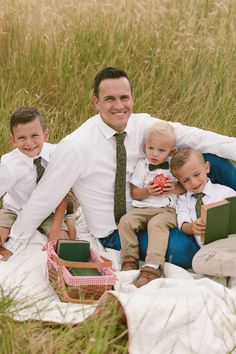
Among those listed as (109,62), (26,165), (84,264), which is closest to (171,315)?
(84,264)

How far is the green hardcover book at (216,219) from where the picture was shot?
4461 mm

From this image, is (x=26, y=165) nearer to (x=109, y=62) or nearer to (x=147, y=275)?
(x=147, y=275)

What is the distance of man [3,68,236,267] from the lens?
4820 mm

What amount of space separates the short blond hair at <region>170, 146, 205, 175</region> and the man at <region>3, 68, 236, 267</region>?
23cm

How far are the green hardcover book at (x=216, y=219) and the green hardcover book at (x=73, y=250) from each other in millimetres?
658

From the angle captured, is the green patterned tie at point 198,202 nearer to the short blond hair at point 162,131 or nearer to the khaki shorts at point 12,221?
the short blond hair at point 162,131

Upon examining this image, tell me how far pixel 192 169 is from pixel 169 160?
0.28 meters

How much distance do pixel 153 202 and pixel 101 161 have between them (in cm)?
39

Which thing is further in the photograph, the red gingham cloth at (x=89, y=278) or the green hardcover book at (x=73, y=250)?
the green hardcover book at (x=73, y=250)

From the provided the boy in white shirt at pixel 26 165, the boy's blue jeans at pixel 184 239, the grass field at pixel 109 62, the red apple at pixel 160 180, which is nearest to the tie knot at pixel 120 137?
the red apple at pixel 160 180

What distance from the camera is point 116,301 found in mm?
3695

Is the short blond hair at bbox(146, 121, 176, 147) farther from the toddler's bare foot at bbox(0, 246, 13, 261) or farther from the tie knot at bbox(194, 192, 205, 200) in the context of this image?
the toddler's bare foot at bbox(0, 246, 13, 261)

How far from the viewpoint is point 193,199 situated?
4.83m

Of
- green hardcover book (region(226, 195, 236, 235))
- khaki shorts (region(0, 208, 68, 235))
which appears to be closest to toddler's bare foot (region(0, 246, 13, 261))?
khaki shorts (region(0, 208, 68, 235))
